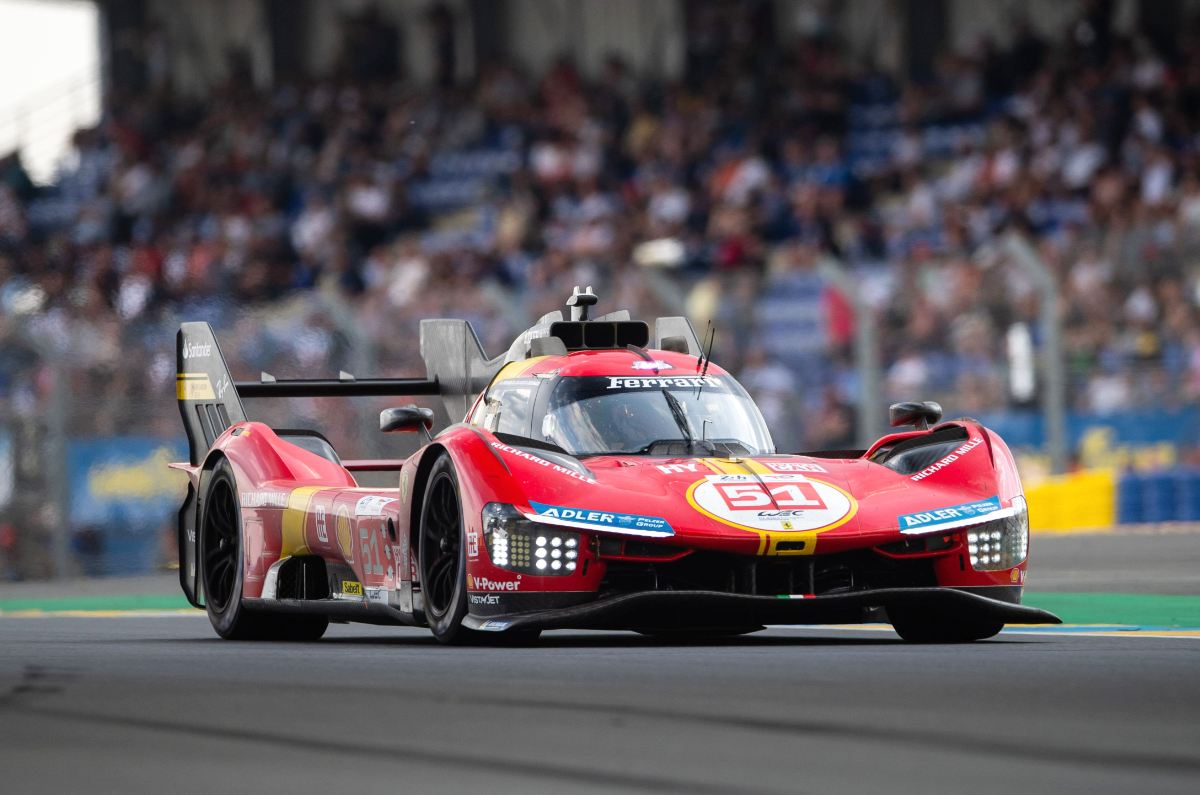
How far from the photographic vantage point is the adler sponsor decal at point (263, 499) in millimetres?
8656

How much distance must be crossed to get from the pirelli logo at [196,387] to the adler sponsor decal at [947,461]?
4110mm

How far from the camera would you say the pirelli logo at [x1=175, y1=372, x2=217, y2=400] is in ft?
32.8

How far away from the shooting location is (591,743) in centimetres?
412

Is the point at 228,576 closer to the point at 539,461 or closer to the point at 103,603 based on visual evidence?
the point at 539,461

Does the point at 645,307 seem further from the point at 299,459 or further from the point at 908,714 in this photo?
the point at 908,714

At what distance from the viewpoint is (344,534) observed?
8195 mm

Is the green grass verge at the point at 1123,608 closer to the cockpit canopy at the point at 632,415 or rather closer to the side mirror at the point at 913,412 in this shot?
the side mirror at the point at 913,412

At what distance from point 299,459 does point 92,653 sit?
1890 mm

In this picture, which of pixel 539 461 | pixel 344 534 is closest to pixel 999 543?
pixel 539 461

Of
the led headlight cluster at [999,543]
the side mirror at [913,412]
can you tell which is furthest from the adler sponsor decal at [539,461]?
the side mirror at [913,412]

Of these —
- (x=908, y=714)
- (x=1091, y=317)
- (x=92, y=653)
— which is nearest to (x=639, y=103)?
(x=1091, y=317)

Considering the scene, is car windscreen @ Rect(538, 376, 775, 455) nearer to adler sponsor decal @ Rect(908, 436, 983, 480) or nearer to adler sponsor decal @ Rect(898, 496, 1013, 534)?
adler sponsor decal @ Rect(908, 436, 983, 480)

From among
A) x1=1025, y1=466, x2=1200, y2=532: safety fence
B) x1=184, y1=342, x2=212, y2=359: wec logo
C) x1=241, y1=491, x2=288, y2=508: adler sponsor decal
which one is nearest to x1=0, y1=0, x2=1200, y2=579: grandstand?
x1=1025, y1=466, x2=1200, y2=532: safety fence

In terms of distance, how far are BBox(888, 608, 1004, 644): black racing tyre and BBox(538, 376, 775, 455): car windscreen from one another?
0.98 metres
